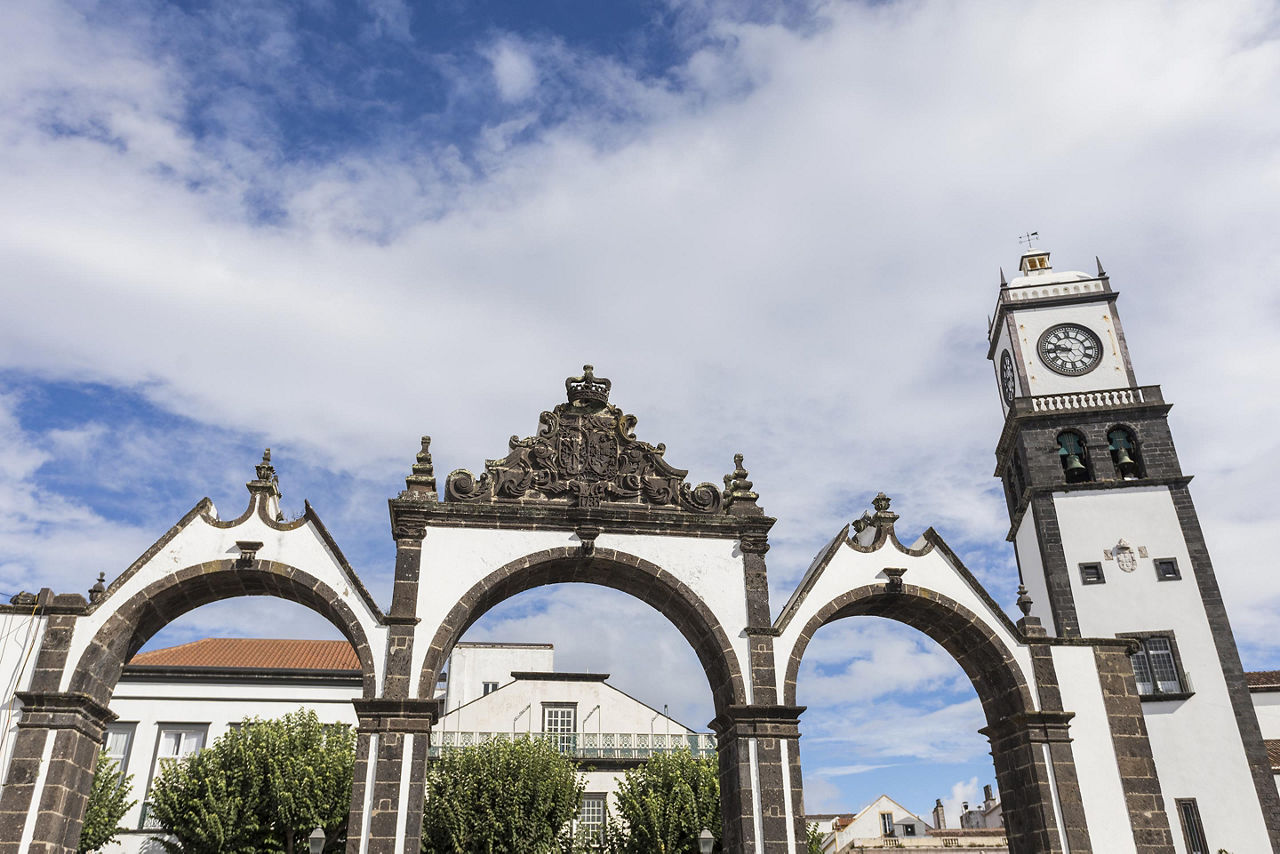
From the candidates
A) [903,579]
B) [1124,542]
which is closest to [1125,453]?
[1124,542]

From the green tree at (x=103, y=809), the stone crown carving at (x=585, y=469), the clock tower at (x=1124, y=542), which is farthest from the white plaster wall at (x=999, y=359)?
the green tree at (x=103, y=809)

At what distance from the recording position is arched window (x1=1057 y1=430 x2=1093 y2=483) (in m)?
30.2

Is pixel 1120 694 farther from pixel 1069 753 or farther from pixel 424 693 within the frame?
pixel 424 693

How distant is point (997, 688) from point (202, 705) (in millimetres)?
26907

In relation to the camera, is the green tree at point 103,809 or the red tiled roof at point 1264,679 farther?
the red tiled roof at point 1264,679

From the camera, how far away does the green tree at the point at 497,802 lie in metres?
24.3

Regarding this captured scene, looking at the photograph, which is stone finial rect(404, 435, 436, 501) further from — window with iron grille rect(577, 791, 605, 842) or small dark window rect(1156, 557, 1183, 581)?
small dark window rect(1156, 557, 1183, 581)

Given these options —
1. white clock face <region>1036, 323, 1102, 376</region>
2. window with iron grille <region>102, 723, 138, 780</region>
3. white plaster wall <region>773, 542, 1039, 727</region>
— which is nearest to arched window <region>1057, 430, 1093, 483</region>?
white clock face <region>1036, 323, 1102, 376</region>

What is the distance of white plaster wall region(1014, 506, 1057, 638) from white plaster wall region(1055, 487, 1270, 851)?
35.8 inches

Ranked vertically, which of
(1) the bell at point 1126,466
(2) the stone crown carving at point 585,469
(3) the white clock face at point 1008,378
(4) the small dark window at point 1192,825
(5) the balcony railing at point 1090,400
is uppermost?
(3) the white clock face at point 1008,378

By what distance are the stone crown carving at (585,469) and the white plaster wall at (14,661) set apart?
7.20 meters

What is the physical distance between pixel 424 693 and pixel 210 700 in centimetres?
2059

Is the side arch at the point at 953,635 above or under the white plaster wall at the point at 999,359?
under

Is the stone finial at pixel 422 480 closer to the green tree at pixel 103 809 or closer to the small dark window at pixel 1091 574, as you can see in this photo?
the green tree at pixel 103 809
